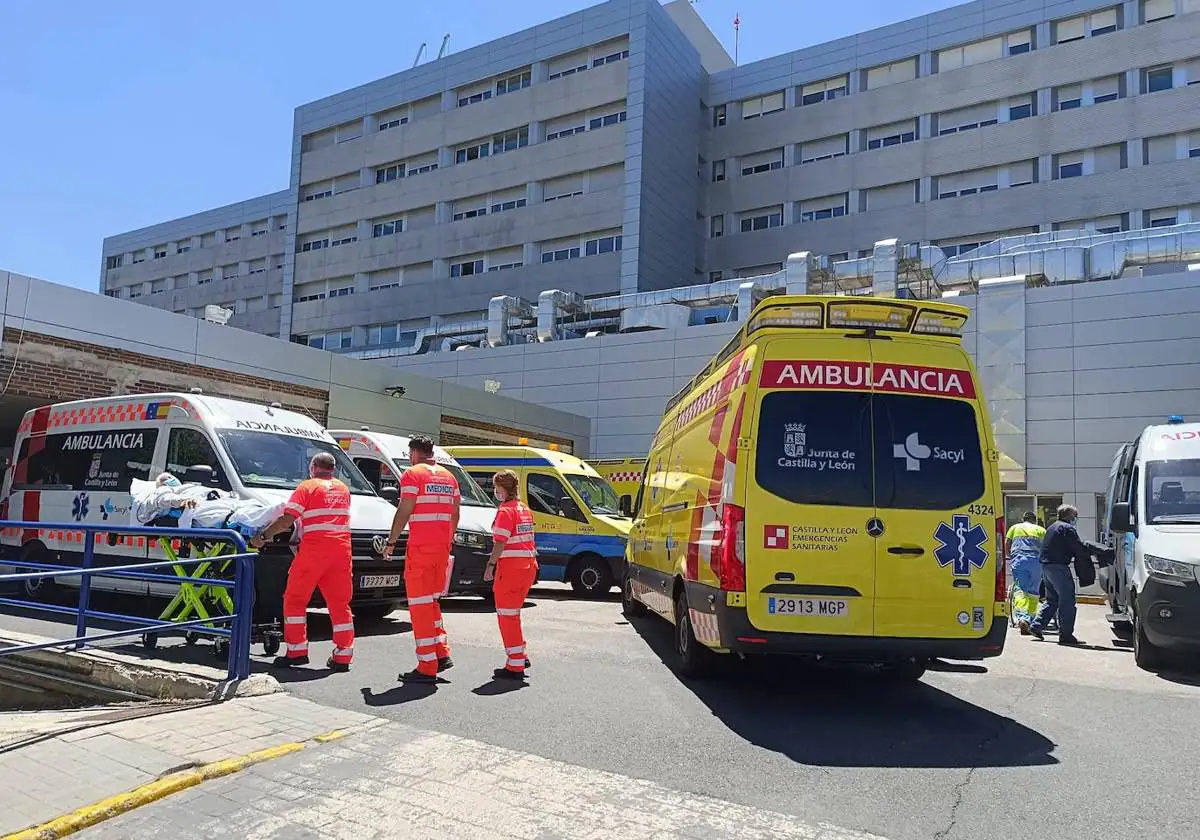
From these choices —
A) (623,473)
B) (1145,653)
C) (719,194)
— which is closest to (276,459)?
(1145,653)

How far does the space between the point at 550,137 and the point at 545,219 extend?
3.98 meters

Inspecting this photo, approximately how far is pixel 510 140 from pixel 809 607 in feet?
131

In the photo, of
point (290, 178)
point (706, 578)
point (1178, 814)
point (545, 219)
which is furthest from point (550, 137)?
point (1178, 814)

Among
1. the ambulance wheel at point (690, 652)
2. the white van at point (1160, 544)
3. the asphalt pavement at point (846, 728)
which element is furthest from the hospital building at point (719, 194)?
the ambulance wheel at point (690, 652)

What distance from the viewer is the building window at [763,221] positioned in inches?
1588

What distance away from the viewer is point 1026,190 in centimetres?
3481

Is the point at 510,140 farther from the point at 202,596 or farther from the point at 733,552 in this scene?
the point at 733,552

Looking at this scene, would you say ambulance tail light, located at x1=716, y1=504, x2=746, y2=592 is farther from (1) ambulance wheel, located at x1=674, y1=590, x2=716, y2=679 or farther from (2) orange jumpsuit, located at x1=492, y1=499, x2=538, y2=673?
(2) orange jumpsuit, located at x1=492, y1=499, x2=538, y2=673

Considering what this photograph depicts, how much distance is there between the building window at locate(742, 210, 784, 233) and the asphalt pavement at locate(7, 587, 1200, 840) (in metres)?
33.4

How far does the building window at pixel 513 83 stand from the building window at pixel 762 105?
10283 millimetres

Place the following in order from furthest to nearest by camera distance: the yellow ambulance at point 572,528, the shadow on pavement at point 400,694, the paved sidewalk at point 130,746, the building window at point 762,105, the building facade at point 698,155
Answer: the building window at point 762,105 < the building facade at point 698,155 < the yellow ambulance at point 572,528 < the shadow on pavement at point 400,694 < the paved sidewalk at point 130,746

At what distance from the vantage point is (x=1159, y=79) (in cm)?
3306

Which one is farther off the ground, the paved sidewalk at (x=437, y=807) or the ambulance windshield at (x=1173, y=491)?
the ambulance windshield at (x=1173, y=491)

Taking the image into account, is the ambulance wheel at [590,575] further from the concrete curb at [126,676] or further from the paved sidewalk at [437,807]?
the paved sidewalk at [437,807]
